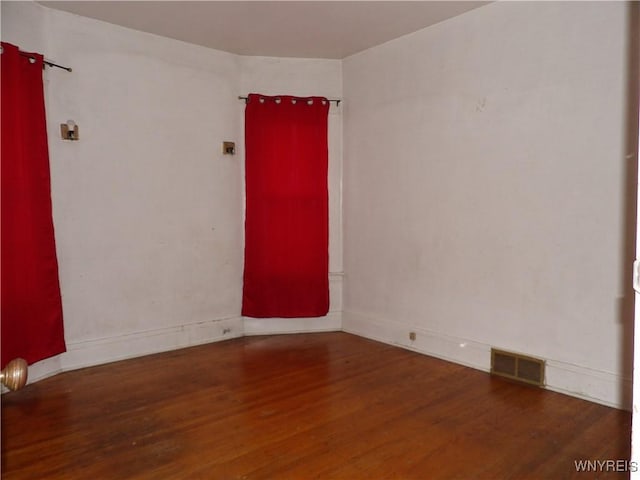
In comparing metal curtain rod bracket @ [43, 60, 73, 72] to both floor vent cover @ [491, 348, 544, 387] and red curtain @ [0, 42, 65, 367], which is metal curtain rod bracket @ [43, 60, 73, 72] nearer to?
red curtain @ [0, 42, 65, 367]

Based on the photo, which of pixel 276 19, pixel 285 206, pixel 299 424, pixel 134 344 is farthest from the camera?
pixel 285 206

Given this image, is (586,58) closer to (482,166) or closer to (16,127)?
(482,166)

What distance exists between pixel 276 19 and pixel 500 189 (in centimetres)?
201

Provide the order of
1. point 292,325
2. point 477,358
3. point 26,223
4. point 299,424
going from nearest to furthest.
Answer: point 299,424, point 26,223, point 477,358, point 292,325

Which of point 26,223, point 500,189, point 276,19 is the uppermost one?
point 276,19

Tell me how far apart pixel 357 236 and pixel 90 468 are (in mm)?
2804

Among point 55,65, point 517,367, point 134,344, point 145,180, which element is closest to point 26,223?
point 145,180

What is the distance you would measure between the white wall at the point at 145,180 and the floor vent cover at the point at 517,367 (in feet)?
5.38

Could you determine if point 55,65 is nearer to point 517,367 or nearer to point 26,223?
point 26,223

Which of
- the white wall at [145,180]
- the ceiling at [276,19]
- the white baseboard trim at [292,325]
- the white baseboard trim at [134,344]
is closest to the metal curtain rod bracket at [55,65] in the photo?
the white wall at [145,180]

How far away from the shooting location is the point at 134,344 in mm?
3723

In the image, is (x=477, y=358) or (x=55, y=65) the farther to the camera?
(x=477, y=358)

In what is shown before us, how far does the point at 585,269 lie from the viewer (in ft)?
9.19

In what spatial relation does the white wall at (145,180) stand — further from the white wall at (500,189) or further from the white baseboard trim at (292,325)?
the white wall at (500,189)
